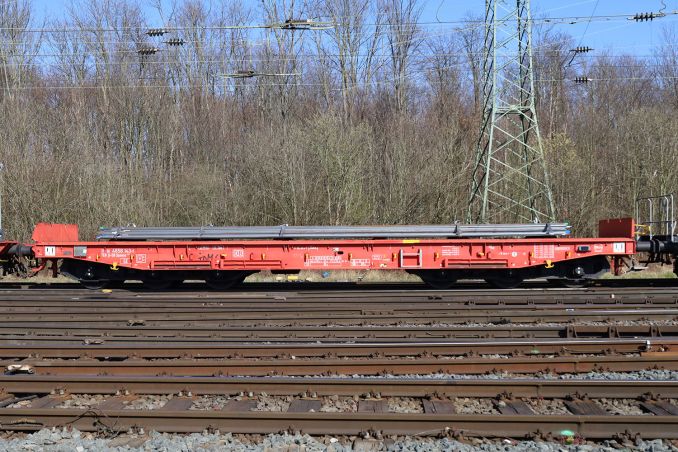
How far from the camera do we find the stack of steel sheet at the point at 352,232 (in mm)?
15352

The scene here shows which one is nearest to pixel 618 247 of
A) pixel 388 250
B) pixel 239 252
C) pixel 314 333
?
pixel 388 250

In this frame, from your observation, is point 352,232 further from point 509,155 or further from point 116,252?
point 509,155

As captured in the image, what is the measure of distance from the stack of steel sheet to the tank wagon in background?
3 cm

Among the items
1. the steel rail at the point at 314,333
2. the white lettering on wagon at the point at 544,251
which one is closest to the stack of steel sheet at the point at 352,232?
the white lettering on wagon at the point at 544,251

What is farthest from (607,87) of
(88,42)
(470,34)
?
(88,42)

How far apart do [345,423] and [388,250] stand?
972 cm

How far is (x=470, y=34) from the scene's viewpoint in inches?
1665

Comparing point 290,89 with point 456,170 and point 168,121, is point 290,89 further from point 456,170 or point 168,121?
point 456,170

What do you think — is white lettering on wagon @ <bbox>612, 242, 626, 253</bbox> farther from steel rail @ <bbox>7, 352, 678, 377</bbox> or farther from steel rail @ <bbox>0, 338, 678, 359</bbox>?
steel rail @ <bbox>7, 352, 678, 377</bbox>

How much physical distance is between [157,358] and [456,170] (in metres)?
21.0

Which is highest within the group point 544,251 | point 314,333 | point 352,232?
point 352,232

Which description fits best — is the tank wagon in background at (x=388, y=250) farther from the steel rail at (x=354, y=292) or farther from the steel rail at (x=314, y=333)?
the steel rail at (x=314, y=333)

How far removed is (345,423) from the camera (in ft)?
18.3

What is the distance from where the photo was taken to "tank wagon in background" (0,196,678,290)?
15.0 m
